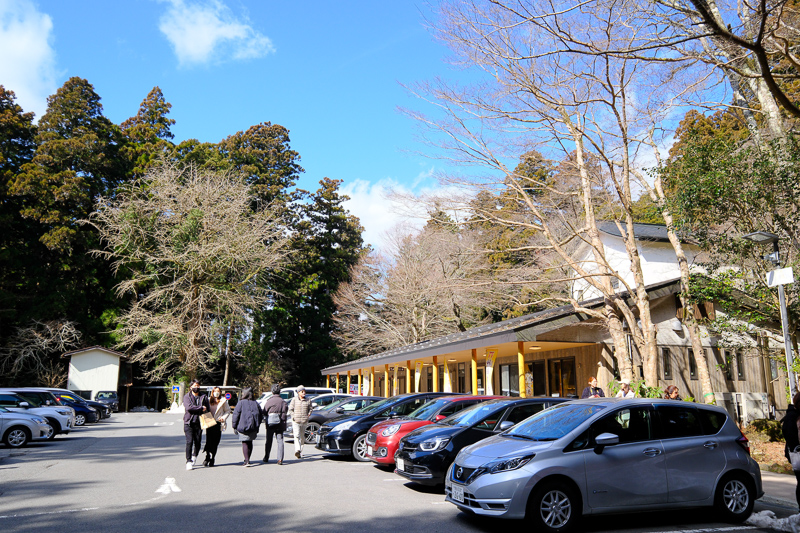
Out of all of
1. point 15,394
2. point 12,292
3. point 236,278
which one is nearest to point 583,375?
point 15,394

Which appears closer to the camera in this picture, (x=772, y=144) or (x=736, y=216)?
(x=772, y=144)

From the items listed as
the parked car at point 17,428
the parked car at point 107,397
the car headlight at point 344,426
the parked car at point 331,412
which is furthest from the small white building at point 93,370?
the car headlight at point 344,426

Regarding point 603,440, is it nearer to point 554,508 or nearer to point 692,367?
point 554,508

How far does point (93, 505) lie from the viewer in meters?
7.86

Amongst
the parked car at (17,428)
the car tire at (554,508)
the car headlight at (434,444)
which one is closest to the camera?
the car tire at (554,508)

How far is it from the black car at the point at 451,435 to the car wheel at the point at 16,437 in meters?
12.1

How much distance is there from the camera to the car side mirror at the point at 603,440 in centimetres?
676

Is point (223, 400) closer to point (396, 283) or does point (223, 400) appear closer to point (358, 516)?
point (358, 516)

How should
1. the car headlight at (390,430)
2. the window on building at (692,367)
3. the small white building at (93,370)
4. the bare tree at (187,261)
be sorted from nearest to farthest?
the car headlight at (390,430), the window on building at (692,367), the bare tree at (187,261), the small white building at (93,370)

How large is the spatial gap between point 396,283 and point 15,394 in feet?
77.1

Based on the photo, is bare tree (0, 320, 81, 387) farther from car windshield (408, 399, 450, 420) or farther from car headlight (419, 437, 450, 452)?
car headlight (419, 437, 450, 452)

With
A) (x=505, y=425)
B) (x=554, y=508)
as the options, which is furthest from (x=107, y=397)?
(x=554, y=508)

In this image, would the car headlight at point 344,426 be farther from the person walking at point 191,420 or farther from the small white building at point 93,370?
the small white building at point 93,370

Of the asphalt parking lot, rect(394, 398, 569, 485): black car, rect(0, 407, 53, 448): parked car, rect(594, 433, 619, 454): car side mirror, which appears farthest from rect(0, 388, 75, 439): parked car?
rect(594, 433, 619, 454): car side mirror
